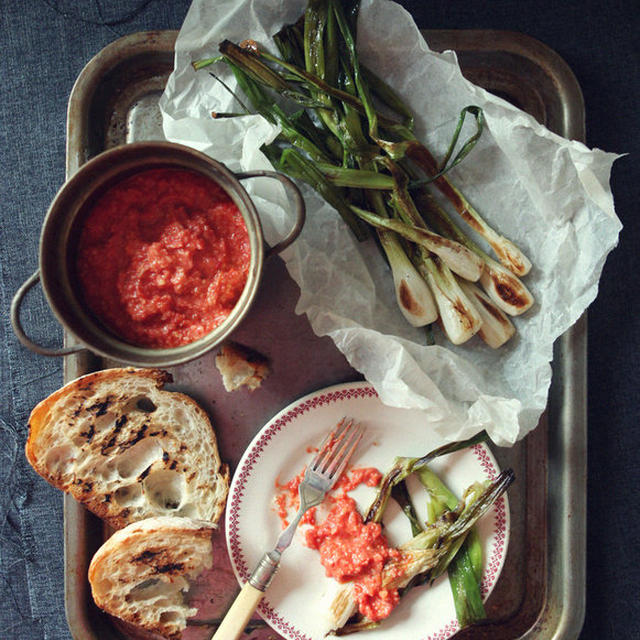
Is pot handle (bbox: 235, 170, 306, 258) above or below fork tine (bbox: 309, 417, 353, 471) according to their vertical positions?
above

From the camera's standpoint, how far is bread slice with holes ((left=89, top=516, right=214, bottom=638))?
165 centimetres

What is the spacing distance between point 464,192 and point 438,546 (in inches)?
33.7

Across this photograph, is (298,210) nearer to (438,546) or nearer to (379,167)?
(379,167)

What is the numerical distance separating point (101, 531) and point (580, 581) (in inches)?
47.5

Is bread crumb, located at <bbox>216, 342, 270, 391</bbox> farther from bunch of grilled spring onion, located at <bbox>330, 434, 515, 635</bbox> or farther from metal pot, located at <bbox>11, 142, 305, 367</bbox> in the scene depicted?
bunch of grilled spring onion, located at <bbox>330, 434, 515, 635</bbox>

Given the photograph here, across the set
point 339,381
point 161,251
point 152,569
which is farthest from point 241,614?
point 161,251

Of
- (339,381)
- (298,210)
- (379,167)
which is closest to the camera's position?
(298,210)

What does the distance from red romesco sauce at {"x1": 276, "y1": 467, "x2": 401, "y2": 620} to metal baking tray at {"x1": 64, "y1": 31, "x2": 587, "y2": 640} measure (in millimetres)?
226

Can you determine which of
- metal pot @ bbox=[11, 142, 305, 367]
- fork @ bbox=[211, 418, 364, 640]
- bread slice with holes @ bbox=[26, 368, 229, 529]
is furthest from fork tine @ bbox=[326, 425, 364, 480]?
metal pot @ bbox=[11, 142, 305, 367]

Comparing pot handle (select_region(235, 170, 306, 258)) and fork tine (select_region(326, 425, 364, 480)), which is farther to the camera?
fork tine (select_region(326, 425, 364, 480))

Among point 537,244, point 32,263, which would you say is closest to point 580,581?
point 537,244

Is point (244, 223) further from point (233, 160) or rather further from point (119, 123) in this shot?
point (119, 123)

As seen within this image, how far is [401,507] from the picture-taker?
5.64 feet

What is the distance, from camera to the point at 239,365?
5.63 feet
